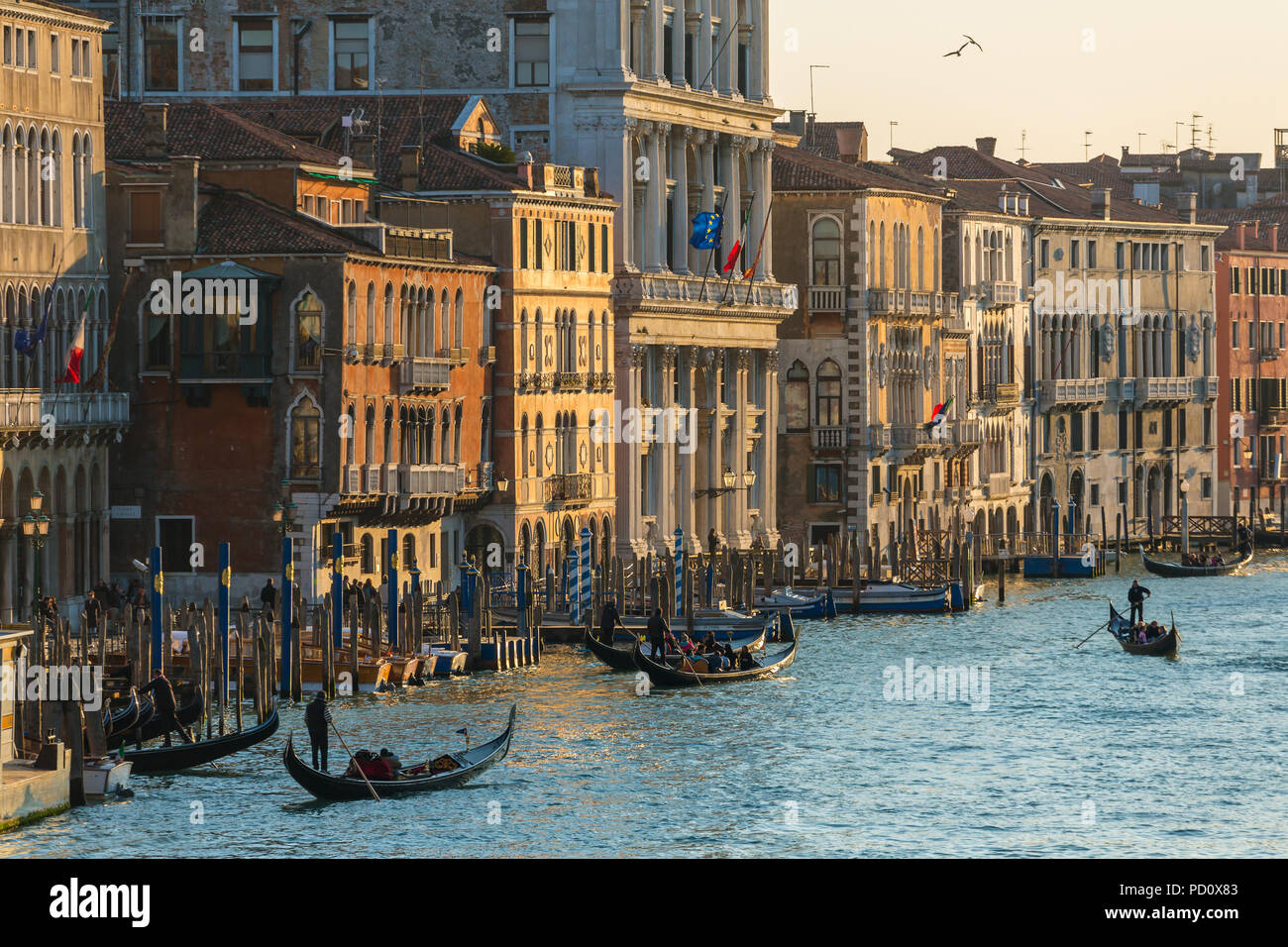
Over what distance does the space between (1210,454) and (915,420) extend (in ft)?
71.0

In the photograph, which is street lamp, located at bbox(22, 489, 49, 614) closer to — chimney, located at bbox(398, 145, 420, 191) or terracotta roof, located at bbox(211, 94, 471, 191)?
chimney, located at bbox(398, 145, 420, 191)

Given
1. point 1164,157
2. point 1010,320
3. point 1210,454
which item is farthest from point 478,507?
point 1164,157

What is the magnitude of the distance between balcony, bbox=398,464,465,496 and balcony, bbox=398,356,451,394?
4.32ft

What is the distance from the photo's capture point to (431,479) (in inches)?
2376

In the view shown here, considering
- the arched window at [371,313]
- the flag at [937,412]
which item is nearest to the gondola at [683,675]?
the arched window at [371,313]

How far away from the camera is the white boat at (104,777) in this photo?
130 feet

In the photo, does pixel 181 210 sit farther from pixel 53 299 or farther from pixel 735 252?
pixel 735 252

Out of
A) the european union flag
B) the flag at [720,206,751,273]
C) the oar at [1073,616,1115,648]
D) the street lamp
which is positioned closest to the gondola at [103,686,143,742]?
Result: the street lamp

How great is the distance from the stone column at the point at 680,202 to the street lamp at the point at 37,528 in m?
24.5

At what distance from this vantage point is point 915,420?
86.6 meters

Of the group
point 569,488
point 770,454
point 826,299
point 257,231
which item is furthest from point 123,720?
point 826,299

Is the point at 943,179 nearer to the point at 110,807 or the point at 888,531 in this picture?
the point at 888,531

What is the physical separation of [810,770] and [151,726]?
8.43 metres

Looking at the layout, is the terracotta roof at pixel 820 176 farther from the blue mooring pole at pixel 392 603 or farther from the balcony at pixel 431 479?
the blue mooring pole at pixel 392 603
